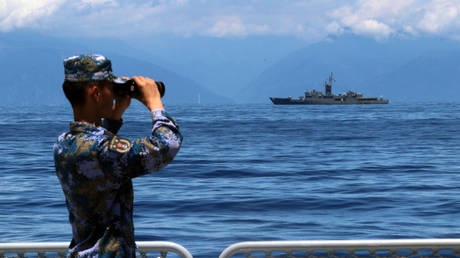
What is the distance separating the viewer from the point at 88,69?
2377 mm

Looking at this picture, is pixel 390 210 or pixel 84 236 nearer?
pixel 84 236

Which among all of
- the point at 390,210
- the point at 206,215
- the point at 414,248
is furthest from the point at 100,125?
the point at 390,210

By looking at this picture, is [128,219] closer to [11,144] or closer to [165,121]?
[165,121]

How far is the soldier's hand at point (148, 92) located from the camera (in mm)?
2377

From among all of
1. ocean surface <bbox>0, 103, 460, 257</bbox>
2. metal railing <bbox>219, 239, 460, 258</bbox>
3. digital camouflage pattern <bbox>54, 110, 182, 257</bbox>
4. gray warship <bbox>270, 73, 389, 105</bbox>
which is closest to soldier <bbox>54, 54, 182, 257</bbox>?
digital camouflage pattern <bbox>54, 110, 182, 257</bbox>

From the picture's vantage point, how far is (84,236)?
8.01ft

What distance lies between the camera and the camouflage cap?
7.80ft

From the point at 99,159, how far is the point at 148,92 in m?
0.30

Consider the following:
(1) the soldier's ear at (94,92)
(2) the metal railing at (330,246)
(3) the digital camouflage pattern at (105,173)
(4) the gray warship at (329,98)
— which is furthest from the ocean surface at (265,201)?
(4) the gray warship at (329,98)

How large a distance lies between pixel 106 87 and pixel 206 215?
505 inches

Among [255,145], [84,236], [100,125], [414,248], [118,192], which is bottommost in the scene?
[255,145]

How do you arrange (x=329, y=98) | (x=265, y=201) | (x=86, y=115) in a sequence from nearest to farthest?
(x=86, y=115), (x=265, y=201), (x=329, y=98)

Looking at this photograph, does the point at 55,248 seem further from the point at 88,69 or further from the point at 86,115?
the point at 88,69

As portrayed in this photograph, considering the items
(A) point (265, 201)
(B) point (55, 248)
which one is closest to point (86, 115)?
(B) point (55, 248)
